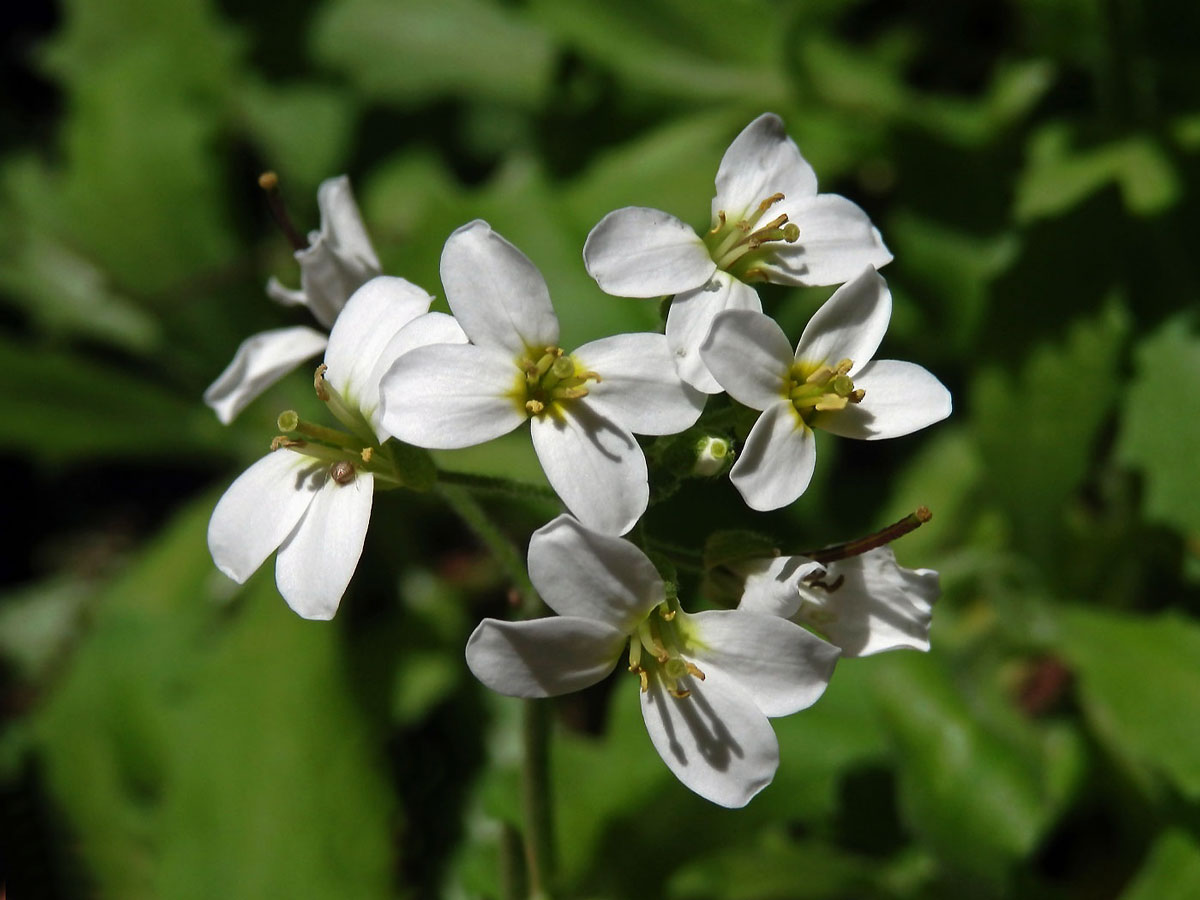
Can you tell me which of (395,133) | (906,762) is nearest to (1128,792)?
(906,762)

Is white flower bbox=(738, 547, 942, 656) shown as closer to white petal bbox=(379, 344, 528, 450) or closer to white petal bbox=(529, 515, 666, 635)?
white petal bbox=(529, 515, 666, 635)

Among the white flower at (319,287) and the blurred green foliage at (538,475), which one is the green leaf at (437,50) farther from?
the white flower at (319,287)

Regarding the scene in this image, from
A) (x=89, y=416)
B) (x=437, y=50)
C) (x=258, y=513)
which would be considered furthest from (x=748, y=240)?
(x=89, y=416)

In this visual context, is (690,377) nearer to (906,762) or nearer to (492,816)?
(492,816)

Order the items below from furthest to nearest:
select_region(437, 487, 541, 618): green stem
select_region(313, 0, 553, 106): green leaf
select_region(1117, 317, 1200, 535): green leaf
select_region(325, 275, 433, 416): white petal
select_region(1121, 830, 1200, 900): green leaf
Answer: select_region(313, 0, 553, 106): green leaf, select_region(1117, 317, 1200, 535): green leaf, select_region(1121, 830, 1200, 900): green leaf, select_region(437, 487, 541, 618): green stem, select_region(325, 275, 433, 416): white petal

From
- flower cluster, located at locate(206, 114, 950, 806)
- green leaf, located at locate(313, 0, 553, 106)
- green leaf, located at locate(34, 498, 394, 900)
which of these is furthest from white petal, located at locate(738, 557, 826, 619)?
green leaf, located at locate(313, 0, 553, 106)

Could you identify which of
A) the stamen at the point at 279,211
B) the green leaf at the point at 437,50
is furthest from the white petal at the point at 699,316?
the green leaf at the point at 437,50
